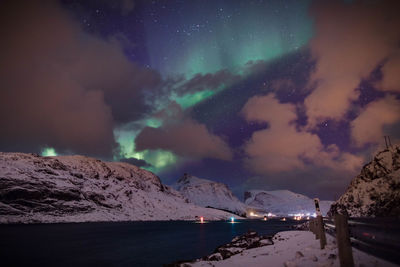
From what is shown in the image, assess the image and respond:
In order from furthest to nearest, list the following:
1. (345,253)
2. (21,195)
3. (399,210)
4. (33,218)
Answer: (21,195) < (33,218) < (399,210) < (345,253)

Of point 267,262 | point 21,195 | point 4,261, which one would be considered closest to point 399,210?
point 267,262

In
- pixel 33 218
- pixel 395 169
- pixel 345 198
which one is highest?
pixel 395 169

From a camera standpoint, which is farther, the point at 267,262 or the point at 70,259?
the point at 70,259

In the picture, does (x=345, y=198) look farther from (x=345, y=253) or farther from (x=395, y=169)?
(x=345, y=253)

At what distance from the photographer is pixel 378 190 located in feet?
134

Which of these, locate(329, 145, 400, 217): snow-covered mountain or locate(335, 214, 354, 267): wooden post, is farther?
locate(329, 145, 400, 217): snow-covered mountain

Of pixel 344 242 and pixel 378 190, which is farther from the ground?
pixel 378 190

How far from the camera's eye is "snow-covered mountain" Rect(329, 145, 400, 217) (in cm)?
3715

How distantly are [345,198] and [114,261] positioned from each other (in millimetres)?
43844

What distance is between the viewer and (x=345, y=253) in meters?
7.94

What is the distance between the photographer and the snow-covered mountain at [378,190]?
37153mm

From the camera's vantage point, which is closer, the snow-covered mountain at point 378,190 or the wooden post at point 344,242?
the wooden post at point 344,242

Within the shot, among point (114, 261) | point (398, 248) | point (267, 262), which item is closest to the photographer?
point (398, 248)

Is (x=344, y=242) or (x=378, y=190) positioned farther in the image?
(x=378, y=190)
